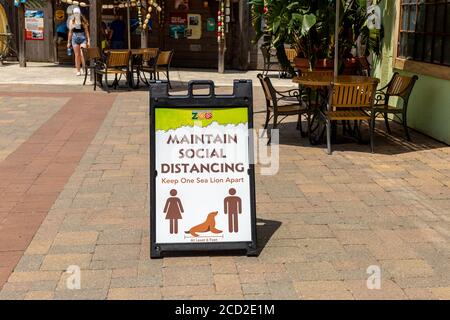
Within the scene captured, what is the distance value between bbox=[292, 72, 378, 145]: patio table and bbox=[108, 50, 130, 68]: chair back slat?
536 cm

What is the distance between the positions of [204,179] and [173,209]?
298 mm

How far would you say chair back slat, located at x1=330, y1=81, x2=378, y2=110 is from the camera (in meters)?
7.56

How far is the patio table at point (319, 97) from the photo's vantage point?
7.80m

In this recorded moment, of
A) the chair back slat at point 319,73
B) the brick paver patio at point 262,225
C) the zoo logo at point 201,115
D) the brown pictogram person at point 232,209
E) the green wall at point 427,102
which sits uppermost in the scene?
the chair back slat at point 319,73

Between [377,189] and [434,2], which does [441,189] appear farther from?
[434,2]

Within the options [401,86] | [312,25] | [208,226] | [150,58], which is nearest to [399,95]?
[401,86]

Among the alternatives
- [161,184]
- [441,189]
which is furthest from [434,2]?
[161,184]

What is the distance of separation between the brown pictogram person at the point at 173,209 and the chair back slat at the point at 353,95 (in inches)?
149

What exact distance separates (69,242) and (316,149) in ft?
13.3

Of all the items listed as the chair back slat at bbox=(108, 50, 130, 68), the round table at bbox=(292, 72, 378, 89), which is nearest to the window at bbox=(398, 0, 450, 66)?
the round table at bbox=(292, 72, 378, 89)

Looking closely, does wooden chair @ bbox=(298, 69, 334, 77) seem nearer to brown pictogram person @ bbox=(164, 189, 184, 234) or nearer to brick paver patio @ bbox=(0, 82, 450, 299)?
brick paver patio @ bbox=(0, 82, 450, 299)

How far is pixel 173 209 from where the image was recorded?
430cm

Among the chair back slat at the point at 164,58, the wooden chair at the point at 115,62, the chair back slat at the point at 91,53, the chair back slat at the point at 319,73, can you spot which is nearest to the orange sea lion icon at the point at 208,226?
the chair back slat at the point at 319,73

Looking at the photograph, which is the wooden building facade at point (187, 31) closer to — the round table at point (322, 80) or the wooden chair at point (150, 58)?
the wooden chair at point (150, 58)
